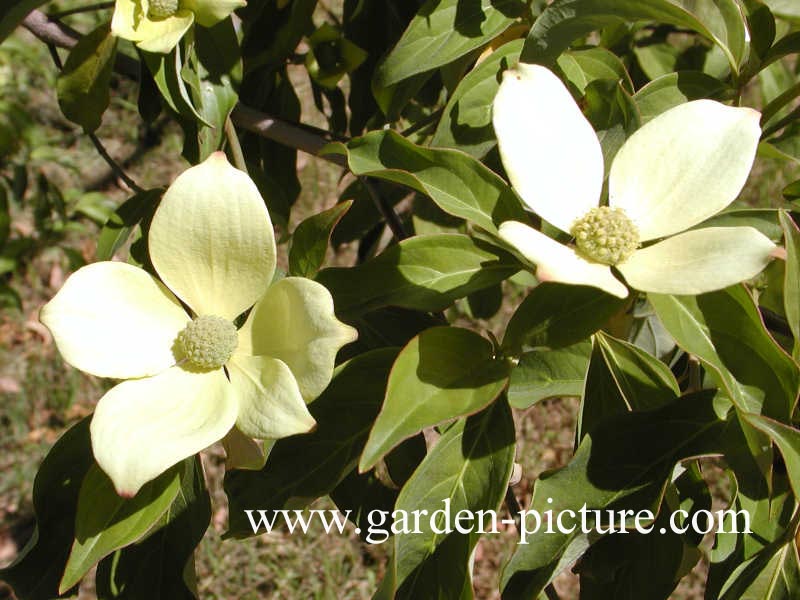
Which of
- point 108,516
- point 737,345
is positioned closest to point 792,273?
point 737,345

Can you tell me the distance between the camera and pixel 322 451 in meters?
0.89

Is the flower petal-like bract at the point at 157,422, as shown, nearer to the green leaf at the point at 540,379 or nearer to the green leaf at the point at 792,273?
the green leaf at the point at 540,379

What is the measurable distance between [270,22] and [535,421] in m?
1.62

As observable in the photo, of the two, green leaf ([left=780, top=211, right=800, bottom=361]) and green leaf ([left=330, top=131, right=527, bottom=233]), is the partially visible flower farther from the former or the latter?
green leaf ([left=780, top=211, right=800, bottom=361])

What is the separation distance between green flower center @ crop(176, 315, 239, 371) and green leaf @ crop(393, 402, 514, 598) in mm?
227

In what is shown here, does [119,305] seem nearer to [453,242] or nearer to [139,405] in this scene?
[139,405]

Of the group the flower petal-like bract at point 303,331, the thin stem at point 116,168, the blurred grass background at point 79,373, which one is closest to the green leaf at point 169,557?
the flower petal-like bract at point 303,331

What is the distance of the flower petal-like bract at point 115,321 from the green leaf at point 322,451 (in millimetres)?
156

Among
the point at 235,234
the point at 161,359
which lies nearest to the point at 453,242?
the point at 235,234

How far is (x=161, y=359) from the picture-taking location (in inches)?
33.3

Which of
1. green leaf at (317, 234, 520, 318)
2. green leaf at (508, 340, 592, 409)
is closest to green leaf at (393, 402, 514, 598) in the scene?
green leaf at (508, 340, 592, 409)

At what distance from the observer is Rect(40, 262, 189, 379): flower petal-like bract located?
0.75 meters

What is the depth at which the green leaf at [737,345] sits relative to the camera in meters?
0.74

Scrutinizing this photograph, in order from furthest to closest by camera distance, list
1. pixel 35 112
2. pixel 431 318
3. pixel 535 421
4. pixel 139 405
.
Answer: pixel 35 112 → pixel 535 421 → pixel 431 318 → pixel 139 405
